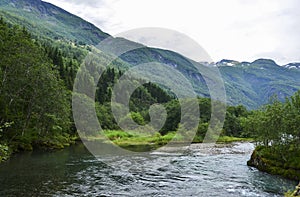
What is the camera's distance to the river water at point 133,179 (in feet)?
74.2

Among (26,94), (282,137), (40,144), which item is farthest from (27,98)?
(282,137)

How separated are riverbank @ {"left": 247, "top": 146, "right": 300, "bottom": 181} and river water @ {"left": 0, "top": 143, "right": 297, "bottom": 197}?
3.58 feet

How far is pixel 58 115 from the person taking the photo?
5344 centimetres

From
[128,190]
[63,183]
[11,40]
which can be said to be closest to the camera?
[128,190]

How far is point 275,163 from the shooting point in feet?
106

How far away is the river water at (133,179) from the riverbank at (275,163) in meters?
1.09

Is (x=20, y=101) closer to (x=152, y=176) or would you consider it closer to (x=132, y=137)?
(x=152, y=176)

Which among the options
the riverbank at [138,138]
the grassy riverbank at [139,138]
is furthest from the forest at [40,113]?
the grassy riverbank at [139,138]

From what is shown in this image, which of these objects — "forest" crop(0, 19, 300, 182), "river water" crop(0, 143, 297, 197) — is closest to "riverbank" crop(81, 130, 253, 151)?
"forest" crop(0, 19, 300, 182)

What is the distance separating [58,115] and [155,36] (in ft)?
83.1

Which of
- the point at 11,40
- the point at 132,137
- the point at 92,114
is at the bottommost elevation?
the point at 132,137

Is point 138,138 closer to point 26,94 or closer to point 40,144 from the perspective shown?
point 40,144

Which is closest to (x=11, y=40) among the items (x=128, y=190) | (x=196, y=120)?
(x=128, y=190)

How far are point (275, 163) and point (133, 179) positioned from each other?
596 inches
